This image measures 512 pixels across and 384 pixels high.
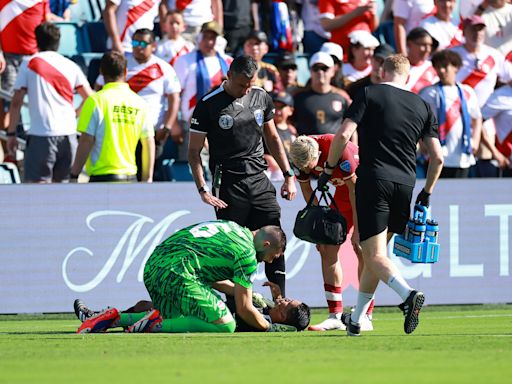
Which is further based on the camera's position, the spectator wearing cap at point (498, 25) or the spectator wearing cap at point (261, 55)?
the spectator wearing cap at point (498, 25)

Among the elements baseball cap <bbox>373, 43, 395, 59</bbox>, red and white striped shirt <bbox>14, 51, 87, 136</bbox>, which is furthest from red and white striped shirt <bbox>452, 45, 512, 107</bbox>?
red and white striped shirt <bbox>14, 51, 87, 136</bbox>

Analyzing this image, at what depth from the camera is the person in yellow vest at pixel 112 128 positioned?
1330 centimetres

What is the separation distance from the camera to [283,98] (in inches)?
603

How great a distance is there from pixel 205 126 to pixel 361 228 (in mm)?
2202

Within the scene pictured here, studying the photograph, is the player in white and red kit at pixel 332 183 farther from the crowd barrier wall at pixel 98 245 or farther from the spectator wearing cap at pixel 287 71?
the spectator wearing cap at pixel 287 71

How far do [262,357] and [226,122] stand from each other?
3.59 metres

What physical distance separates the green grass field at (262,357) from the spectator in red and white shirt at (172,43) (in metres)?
5.91

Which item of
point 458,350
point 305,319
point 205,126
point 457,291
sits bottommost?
point 457,291

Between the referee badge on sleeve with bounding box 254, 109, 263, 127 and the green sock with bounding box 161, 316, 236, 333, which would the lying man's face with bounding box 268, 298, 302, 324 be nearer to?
the green sock with bounding box 161, 316, 236, 333

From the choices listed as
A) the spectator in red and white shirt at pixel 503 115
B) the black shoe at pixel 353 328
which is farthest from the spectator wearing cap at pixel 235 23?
the black shoe at pixel 353 328

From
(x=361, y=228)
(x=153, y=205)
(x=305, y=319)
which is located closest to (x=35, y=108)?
(x=153, y=205)

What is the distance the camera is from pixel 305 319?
11.0 metres

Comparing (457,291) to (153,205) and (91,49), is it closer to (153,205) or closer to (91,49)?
(153,205)

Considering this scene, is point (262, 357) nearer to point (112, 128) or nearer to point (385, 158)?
point (385, 158)
